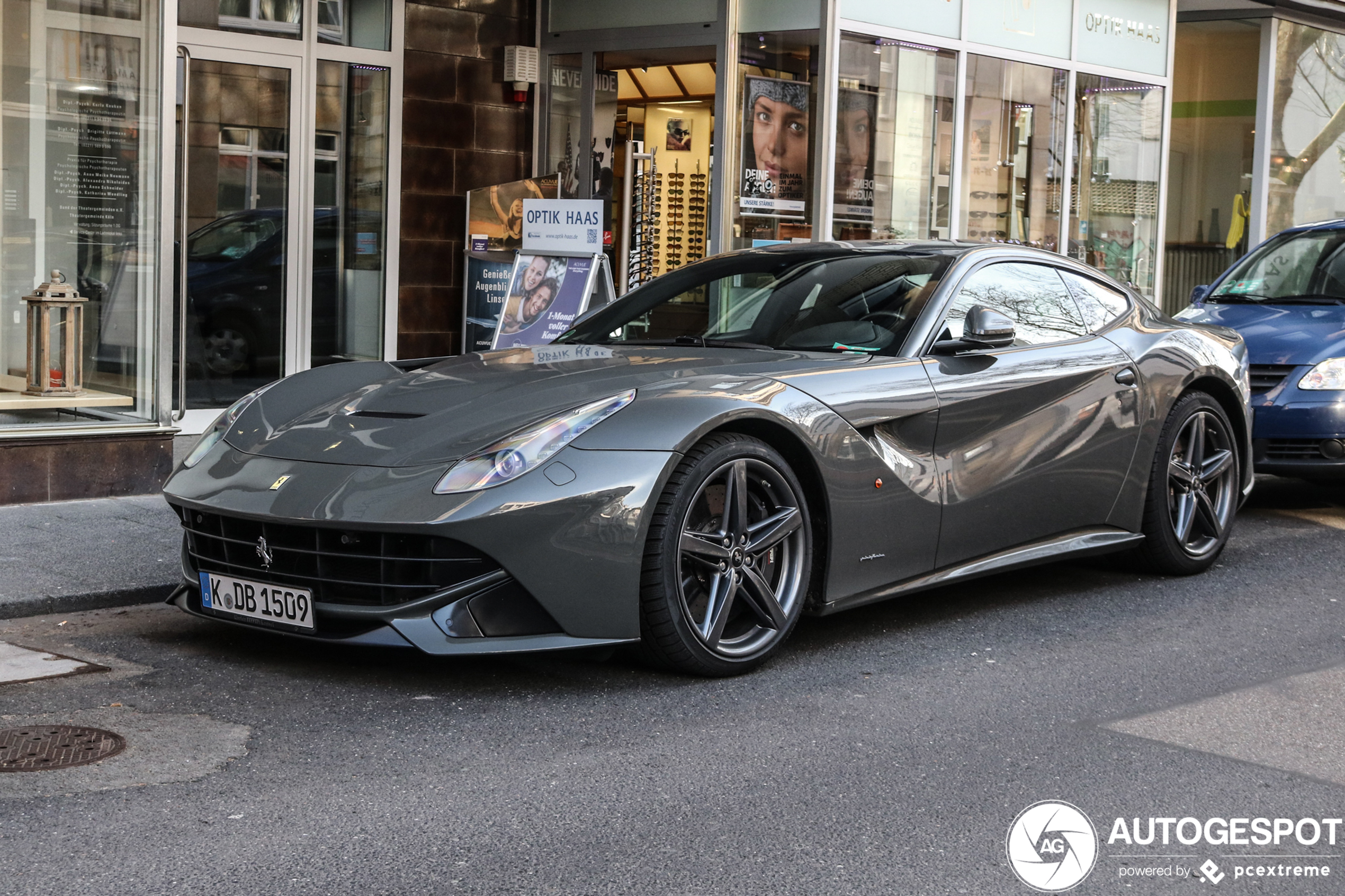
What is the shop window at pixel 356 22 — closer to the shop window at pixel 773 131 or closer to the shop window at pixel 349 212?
the shop window at pixel 349 212

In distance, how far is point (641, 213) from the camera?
12469 mm

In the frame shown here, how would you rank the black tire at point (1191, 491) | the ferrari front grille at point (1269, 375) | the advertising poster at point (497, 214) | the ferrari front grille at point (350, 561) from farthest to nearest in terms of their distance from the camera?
1. the advertising poster at point (497, 214)
2. the ferrari front grille at point (1269, 375)
3. the black tire at point (1191, 491)
4. the ferrari front grille at point (350, 561)

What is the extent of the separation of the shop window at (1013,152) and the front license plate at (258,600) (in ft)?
28.8

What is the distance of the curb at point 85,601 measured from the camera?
546cm

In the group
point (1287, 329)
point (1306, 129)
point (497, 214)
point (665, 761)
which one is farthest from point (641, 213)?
point (1306, 129)

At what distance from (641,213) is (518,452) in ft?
27.5

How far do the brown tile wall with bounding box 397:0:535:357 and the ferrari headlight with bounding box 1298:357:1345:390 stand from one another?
6.16m

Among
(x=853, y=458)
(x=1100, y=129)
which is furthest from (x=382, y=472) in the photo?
(x=1100, y=129)

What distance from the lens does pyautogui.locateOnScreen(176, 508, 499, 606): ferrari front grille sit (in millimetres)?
4223

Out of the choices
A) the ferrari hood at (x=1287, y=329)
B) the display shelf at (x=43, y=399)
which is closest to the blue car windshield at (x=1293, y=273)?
the ferrari hood at (x=1287, y=329)

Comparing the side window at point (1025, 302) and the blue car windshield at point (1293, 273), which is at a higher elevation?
the blue car windshield at point (1293, 273)

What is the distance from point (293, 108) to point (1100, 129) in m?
7.27

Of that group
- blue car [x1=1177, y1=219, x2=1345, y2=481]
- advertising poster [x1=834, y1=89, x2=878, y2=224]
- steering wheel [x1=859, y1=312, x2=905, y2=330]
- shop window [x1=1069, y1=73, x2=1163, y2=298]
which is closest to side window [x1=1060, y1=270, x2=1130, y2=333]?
steering wheel [x1=859, y1=312, x2=905, y2=330]

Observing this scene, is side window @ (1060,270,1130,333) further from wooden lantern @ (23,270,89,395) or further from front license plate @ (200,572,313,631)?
wooden lantern @ (23,270,89,395)
